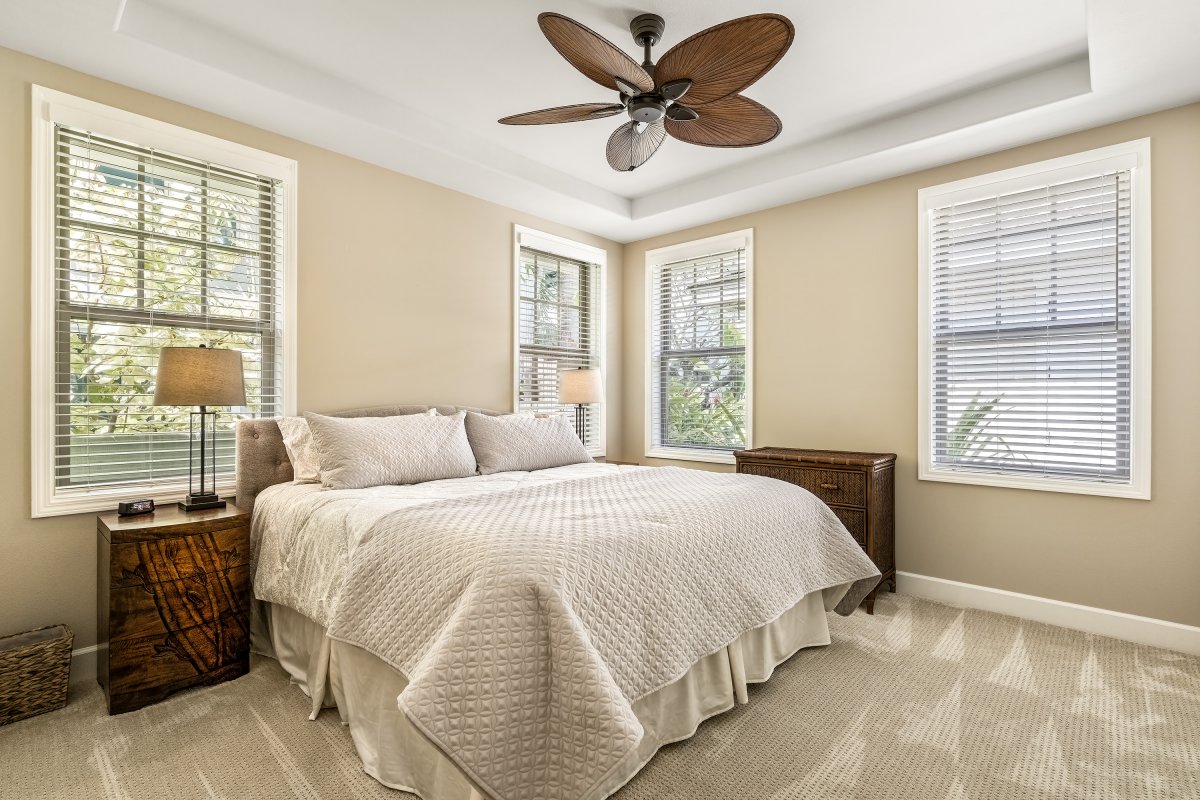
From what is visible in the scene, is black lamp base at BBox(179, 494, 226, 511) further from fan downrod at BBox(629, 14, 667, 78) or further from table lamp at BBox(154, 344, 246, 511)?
fan downrod at BBox(629, 14, 667, 78)

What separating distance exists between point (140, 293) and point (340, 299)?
0.90m

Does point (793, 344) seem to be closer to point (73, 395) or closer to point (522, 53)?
point (522, 53)

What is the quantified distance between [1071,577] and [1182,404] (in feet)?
3.22

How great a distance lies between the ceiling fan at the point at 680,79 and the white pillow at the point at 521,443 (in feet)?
5.14

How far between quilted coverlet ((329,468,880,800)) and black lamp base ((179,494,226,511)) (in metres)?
1.13

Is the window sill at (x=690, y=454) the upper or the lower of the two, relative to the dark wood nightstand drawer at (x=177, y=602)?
upper

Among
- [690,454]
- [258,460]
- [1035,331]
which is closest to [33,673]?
[258,460]

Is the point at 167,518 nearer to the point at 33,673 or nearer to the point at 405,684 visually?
the point at 33,673

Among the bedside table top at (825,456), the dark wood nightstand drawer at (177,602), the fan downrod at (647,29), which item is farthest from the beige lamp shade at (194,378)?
the bedside table top at (825,456)

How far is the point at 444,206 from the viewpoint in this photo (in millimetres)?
3807

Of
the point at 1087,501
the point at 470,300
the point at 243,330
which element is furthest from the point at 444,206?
the point at 1087,501

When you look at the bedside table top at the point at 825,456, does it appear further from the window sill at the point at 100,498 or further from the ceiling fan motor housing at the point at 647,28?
the window sill at the point at 100,498

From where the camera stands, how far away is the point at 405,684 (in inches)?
66.2

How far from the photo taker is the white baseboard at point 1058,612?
2.75 m
